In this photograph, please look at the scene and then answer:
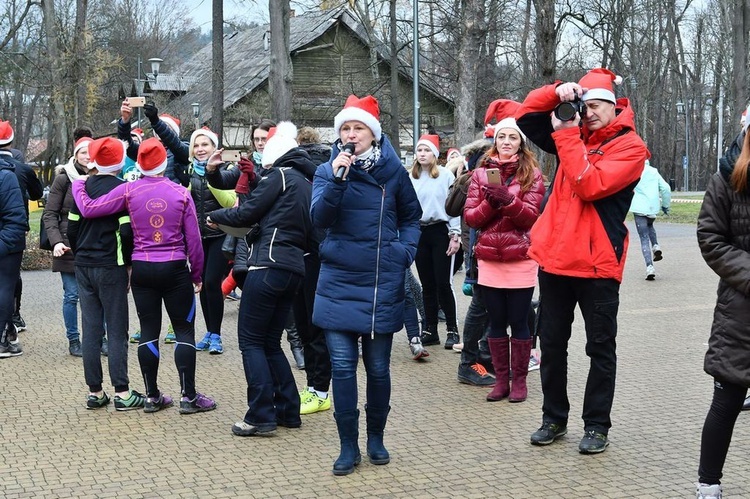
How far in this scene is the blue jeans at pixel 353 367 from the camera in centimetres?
588

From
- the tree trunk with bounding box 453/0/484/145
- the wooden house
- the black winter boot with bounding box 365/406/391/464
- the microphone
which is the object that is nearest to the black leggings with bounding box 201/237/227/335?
the black winter boot with bounding box 365/406/391/464


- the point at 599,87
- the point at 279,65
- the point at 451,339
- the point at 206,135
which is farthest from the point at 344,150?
the point at 279,65

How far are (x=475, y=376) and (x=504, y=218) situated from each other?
139 cm

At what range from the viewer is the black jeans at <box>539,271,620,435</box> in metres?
6.02

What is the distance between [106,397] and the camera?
761cm

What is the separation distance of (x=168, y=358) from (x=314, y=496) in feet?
14.6

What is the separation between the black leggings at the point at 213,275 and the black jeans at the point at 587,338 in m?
3.91

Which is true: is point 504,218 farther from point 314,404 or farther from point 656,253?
point 656,253

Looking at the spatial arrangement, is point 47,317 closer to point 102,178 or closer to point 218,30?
point 102,178

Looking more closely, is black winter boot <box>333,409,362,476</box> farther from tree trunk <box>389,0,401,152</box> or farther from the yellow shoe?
tree trunk <box>389,0,401,152</box>

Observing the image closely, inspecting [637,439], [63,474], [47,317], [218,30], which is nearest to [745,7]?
[218,30]

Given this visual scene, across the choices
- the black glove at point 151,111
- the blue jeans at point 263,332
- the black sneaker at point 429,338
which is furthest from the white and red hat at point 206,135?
the black sneaker at point 429,338

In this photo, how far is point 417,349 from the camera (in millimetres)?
9109

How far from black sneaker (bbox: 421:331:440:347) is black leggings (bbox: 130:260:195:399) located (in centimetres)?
315
